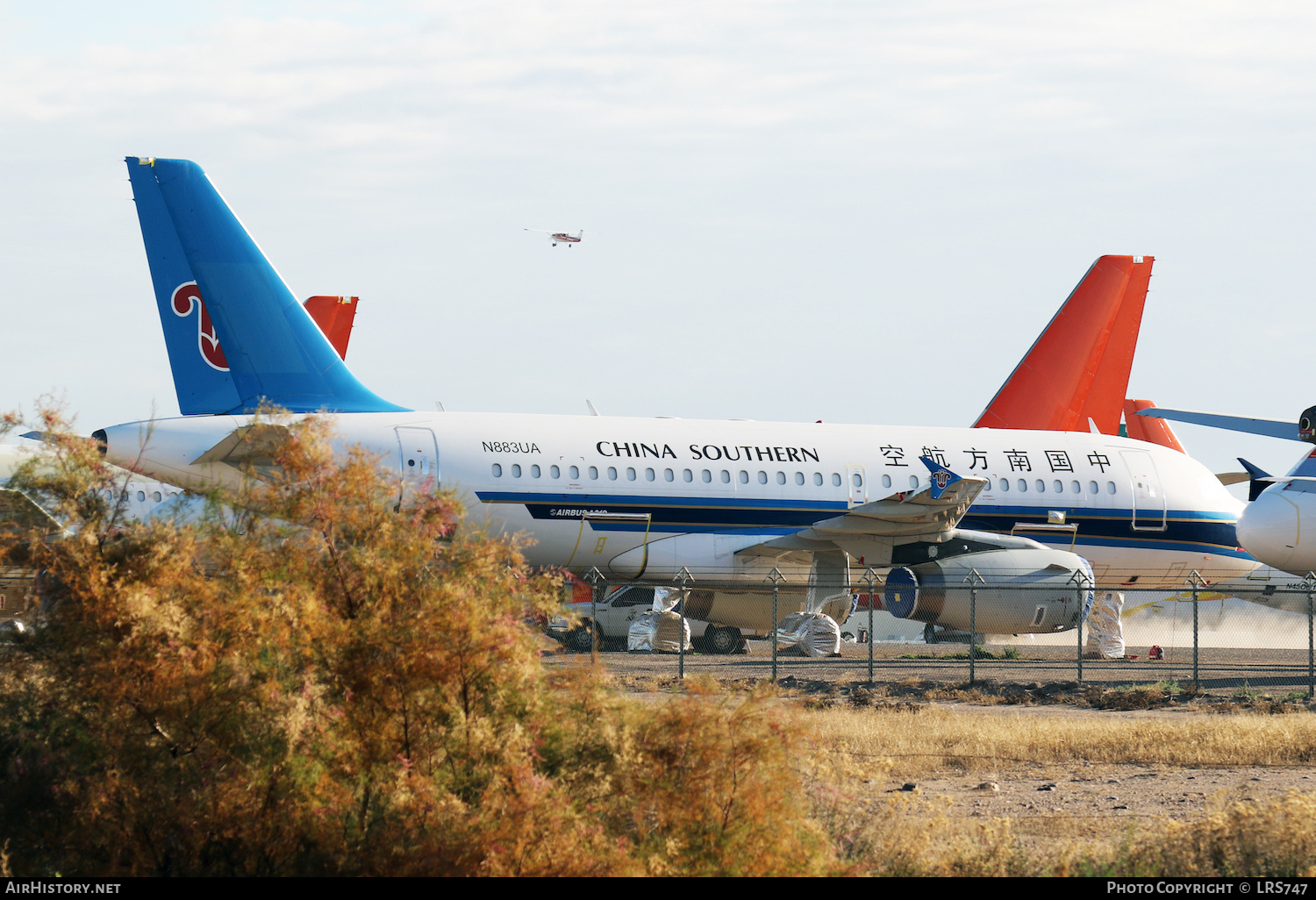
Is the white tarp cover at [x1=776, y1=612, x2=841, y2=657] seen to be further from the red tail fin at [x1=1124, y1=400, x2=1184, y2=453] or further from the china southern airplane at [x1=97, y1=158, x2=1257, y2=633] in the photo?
the red tail fin at [x1=1124, y1=400, x2=1184, y2=453]

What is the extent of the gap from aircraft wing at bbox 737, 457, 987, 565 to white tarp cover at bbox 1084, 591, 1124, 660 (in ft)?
11.0

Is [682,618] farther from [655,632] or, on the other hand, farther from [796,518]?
[796,518]

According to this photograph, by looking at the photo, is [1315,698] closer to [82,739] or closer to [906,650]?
[906,650]

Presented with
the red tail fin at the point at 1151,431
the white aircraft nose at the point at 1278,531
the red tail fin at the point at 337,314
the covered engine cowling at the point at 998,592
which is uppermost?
the red tail fin at the point at 337,314

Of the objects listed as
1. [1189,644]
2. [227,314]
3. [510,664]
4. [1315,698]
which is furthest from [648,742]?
[1189,644]

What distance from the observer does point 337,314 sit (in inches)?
1774

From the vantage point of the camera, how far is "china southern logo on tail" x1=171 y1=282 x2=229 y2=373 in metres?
25.7

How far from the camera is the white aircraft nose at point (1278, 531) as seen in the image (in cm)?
2591

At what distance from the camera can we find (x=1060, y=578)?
26.6m

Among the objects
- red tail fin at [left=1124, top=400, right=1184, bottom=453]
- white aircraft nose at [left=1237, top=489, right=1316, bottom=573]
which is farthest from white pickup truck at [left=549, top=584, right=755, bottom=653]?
red tail fin at [left=1124, top=400, right=1184, bottom=453]

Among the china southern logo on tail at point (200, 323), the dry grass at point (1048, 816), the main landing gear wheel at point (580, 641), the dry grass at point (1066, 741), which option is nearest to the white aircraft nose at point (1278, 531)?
the dry grass at point (1066, 741)

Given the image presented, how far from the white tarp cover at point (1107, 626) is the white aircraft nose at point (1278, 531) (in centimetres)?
293

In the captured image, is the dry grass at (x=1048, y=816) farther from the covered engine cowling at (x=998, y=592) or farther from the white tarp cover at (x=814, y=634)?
the white tarp cover at (x=814, y=634)

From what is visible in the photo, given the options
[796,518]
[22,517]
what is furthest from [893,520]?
[22,517]
